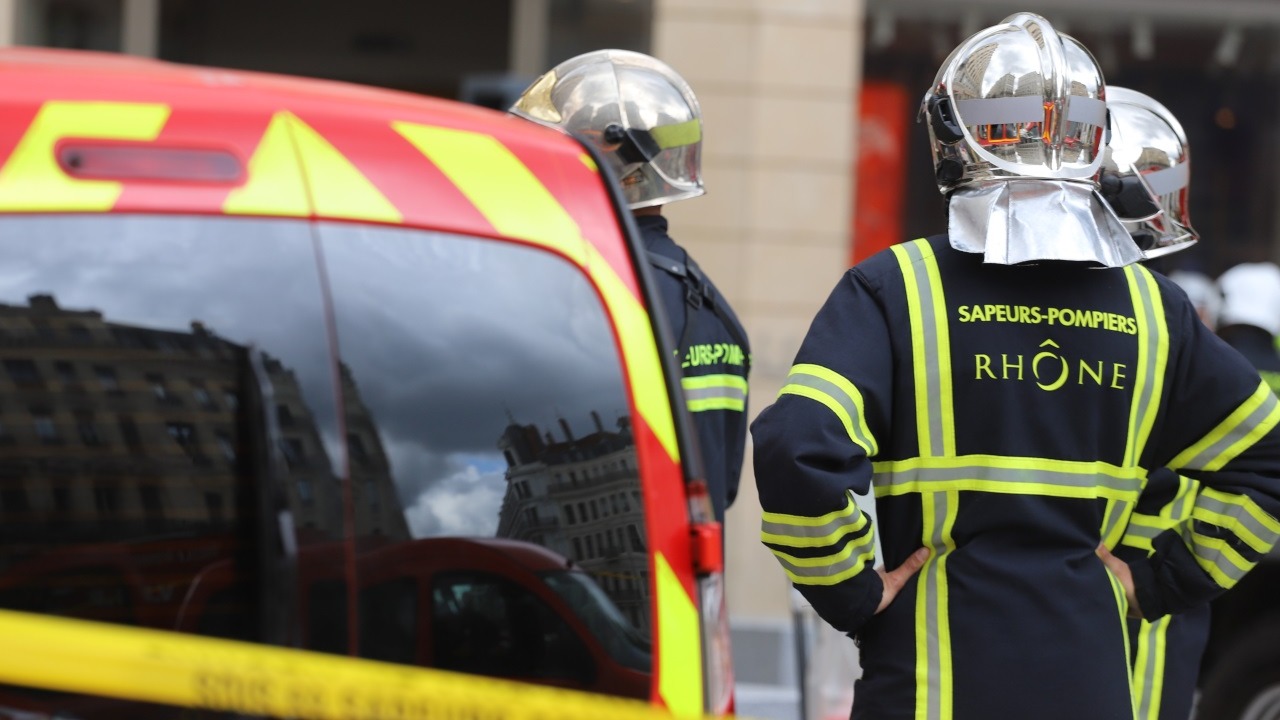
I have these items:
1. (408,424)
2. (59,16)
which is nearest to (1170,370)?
(408,424)

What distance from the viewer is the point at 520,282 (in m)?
2.17

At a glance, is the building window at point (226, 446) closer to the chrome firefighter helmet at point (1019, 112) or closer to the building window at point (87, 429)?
the building window at point (87, 429)

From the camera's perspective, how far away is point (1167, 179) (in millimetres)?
4414

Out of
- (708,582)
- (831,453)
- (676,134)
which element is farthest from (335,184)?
(676,134)

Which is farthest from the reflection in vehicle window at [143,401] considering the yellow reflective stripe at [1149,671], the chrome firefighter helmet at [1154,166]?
the chrome firefighter helmet at [1154,166]

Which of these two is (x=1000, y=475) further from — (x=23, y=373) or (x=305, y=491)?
(x=23, y=373)

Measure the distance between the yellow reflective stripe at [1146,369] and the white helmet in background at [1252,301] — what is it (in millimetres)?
3169

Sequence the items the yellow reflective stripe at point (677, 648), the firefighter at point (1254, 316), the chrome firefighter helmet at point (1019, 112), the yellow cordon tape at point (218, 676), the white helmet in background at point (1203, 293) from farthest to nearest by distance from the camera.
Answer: the white helmet in background at point (1203, 293) → the firefighter at point (1254, 316) → the chrome firefighter helmet at point (1019, 112) → the yellow reflective stripe at point (677, 648) → the yellow cordon tape at point (218, 676)

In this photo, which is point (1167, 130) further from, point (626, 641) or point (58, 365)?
point (58, 365)

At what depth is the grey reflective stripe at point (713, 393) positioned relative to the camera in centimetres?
404

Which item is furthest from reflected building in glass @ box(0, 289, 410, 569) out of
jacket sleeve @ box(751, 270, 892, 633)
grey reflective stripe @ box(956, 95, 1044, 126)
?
grey reflective stripe @ box(956, 95, 1044, 126)

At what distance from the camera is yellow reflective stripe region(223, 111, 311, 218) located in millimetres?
2021

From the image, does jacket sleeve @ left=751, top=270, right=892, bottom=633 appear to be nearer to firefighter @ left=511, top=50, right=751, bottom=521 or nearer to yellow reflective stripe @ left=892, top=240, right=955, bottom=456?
yellow reflective stripe @ left=892, top=240, right=955, bottom=456

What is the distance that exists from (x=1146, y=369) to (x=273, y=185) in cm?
154
